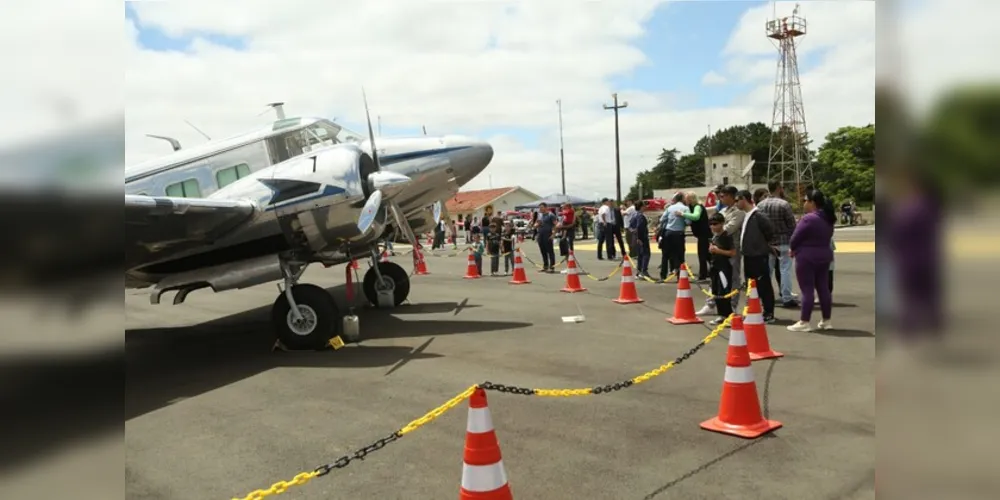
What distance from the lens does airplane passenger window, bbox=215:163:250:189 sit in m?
10.2

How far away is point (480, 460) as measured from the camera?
3.38 meters

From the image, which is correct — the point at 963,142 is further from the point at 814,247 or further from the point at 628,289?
the point at 628,289

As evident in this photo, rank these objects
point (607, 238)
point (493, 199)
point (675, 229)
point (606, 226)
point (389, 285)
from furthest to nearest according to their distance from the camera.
Answer: point (493, 199), point (607, 238), point (606, 226), point (675, 229), point (389, 285)

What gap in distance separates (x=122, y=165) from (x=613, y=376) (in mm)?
6059

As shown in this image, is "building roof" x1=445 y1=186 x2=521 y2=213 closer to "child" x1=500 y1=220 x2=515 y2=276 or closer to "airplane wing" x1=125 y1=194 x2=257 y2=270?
"child" x1=500 y1=220 x2=515 y2=276

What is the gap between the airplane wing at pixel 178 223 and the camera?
23.9 feet

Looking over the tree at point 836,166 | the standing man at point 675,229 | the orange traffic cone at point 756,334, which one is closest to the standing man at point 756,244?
the orange traffic cone at point 756,334

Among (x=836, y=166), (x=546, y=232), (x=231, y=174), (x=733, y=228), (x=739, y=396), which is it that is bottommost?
(x=739, y=396)

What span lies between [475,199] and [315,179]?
7437 cm

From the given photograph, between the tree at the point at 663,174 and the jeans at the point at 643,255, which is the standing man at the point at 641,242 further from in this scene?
the tree at the point at 663,174

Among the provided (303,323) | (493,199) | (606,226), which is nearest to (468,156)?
(303,323)

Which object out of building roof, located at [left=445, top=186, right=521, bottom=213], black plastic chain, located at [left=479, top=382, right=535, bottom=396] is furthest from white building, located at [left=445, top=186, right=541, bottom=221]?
black plastic chain, located at [left=479, top=382, right=535, bottom=396]

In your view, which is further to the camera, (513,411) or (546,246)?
(546,246)

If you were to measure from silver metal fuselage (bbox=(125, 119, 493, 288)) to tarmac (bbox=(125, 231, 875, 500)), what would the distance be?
4.94ft
